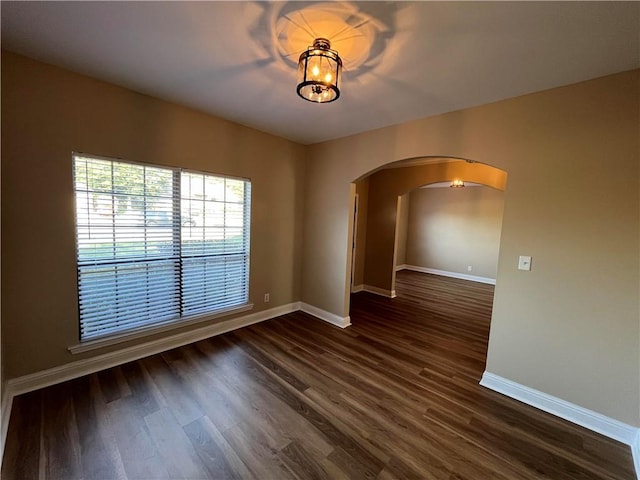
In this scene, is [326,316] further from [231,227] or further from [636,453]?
[636,453]

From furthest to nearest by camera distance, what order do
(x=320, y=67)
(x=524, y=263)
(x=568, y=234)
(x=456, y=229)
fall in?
(x=456, y=229), (x=524, y=263), (x=568, y=234), (x=320, y=67)

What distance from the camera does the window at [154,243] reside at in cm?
238

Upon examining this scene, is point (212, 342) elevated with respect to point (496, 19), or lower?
lower

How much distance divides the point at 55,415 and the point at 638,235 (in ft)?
14.8

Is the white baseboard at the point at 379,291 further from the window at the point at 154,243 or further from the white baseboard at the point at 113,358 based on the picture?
the window at the point at 154,243

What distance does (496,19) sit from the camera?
1.43 metres

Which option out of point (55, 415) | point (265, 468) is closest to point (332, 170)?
point (265, 468)

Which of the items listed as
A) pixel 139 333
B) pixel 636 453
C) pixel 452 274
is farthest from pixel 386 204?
pixel 139 333

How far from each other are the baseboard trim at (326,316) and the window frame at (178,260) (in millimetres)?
983

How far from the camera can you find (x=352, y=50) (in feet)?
5.70

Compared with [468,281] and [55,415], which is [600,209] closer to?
[55,415]

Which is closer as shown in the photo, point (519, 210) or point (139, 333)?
point (519, 210)

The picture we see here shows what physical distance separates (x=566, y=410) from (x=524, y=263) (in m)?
1.24

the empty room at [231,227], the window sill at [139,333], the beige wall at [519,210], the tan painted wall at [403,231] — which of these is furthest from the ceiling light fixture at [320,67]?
the tan painted wall at [403,231]
